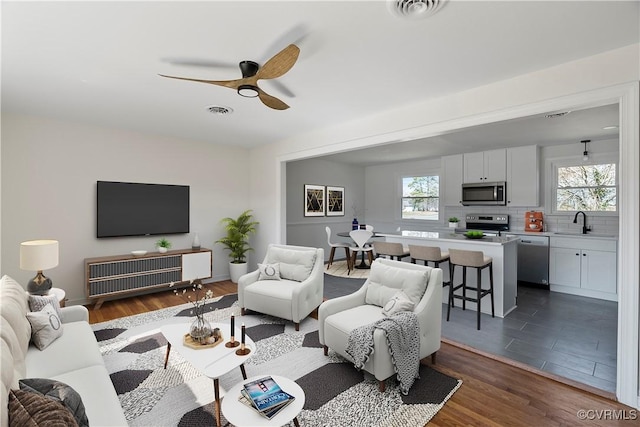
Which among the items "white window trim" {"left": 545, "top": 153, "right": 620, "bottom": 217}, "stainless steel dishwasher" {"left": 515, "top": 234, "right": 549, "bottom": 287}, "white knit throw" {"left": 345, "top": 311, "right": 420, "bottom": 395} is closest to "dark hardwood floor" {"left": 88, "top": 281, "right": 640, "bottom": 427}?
"white knit throw" {"left": 345, "top": 311, "right": 420, "bottom": 395}

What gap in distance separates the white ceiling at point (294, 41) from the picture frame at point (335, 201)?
14.1 ft

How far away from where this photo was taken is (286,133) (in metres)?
4.81

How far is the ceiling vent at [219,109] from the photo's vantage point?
359 centimetres

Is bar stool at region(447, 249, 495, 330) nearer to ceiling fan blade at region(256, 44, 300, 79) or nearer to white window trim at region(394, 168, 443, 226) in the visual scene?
ceiling fan blade at region(256, 44, 300, 79)

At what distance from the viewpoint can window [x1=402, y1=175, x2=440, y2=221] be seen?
23.9ft

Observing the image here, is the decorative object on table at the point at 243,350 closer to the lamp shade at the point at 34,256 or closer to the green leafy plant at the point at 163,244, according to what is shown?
the lamp shade at the point at 34,256

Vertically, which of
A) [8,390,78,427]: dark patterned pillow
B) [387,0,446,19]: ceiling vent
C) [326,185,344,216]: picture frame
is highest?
[387,0,446,19]: ceiling vent

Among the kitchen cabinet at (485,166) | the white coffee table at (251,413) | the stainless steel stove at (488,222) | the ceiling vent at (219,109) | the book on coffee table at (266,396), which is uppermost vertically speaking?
the ceiling vent at (219,109)

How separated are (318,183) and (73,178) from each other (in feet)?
15.6

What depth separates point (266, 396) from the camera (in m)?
1.71

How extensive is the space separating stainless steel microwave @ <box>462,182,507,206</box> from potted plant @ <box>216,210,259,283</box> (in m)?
4.25

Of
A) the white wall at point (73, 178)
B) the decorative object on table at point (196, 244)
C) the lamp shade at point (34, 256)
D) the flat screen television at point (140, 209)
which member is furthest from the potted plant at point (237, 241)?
the lamp shade at point (34, 256)

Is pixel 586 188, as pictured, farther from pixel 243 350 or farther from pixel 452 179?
pixel 243 350

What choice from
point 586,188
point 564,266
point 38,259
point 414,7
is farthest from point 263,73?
point 586,188
